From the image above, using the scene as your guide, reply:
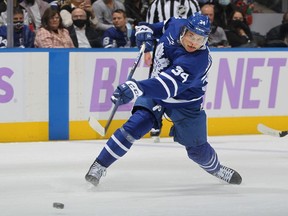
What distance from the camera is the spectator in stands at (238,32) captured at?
9172mm

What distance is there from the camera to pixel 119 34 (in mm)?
8492

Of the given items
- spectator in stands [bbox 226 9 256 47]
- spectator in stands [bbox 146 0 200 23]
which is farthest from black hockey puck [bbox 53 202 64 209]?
spectator in stands [bbox 226 9 256 47]

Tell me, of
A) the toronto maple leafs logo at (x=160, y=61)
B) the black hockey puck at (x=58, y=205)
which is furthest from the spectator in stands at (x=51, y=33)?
the black hockey puck at (x=58, y=205)

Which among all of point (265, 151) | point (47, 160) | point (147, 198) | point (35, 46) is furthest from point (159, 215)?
point (35, 46)

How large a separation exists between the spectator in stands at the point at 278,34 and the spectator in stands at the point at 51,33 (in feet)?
7.38

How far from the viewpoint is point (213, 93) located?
813 centimetres

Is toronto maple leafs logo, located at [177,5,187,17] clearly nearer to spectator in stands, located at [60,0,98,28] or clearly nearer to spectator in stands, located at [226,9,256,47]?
spectator in stands, located at [60,0,98,28]

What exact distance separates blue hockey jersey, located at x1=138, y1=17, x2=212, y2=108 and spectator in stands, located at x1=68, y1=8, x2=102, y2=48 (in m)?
2.55

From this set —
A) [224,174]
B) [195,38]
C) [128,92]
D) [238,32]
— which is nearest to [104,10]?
[238,32]

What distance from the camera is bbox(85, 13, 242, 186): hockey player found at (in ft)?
17.3

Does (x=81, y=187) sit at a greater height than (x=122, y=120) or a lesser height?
greater

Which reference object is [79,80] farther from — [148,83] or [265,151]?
[148,83]

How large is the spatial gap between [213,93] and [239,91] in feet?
0.88

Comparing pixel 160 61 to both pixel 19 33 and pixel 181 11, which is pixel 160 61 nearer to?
pixel 181 11
